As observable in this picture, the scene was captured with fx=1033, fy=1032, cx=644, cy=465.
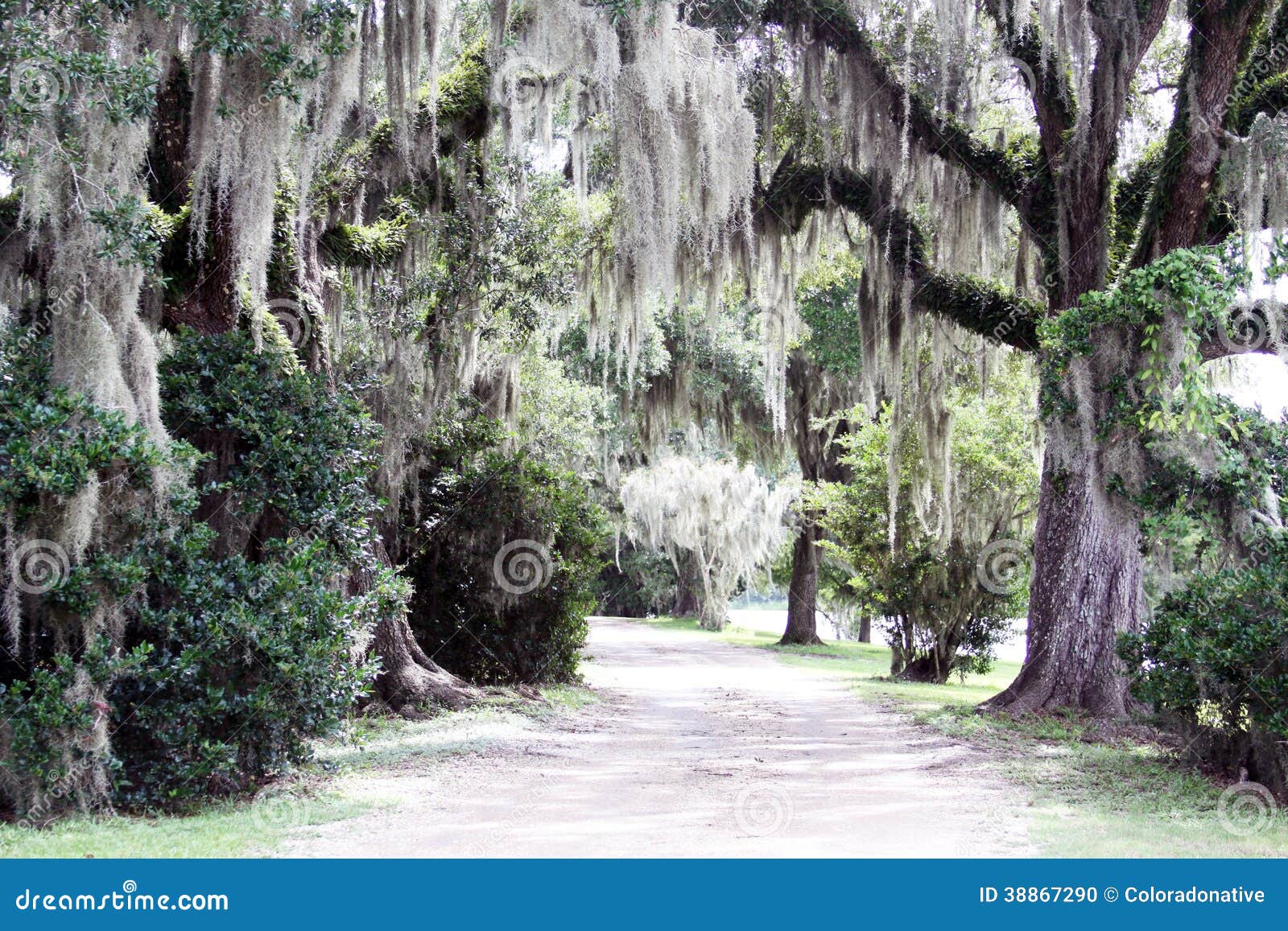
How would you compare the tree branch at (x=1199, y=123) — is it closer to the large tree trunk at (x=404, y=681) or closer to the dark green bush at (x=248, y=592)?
the dark green bush at (x=248, y=592)

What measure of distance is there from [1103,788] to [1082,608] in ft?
10.1

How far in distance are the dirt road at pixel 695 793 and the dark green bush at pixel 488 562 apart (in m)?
1.48

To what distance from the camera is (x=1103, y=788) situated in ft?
21.9

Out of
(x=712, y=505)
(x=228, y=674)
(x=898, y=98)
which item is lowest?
(x=228, y=674)

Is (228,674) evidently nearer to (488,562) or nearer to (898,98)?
(488,562)

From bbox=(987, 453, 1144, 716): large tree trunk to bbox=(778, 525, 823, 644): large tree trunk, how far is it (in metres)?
13.4

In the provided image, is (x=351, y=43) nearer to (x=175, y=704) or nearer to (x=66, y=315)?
(x=66, y=315)

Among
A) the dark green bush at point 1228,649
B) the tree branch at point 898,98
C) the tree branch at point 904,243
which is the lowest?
the dark green bush at point 1228,649

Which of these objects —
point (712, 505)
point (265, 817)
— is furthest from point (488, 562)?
point (712, 505)

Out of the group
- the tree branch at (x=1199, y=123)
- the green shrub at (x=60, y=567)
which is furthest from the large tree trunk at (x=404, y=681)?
the tree branch at (x=1199, y=123)

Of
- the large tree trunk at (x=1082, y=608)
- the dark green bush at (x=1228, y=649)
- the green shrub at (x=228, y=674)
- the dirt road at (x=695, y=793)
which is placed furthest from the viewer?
the large tree trunk at (x=1082, y=608)

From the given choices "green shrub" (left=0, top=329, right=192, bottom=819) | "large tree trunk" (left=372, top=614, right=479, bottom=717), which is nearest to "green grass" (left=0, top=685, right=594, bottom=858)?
"green shrub" (left=0, top=329, right=192, bottom=819)

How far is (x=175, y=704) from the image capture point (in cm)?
564

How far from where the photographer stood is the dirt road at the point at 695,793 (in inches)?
191
